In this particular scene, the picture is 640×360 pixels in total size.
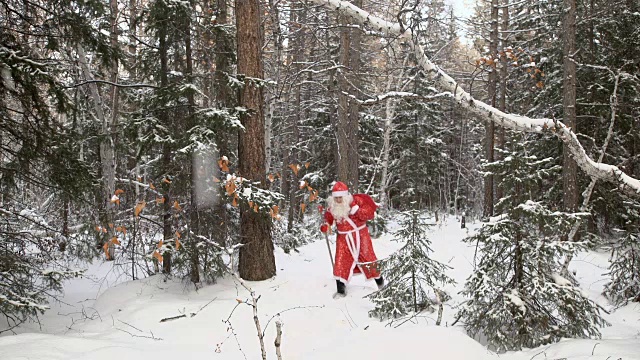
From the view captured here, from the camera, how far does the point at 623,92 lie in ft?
37.5

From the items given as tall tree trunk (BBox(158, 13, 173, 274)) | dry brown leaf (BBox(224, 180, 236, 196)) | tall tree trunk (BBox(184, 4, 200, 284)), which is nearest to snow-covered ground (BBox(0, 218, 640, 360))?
tall tree trunk (BBox(184, 4, 200, 284))

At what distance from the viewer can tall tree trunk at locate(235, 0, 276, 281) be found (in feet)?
22.6

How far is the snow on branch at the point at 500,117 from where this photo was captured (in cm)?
393

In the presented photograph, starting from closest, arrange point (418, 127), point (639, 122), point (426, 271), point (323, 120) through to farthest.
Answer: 1. point (426, 271)
2. point (639, 122)
3. point (323, 120)
4. point (418, 127)

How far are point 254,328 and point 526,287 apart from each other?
3289 mm

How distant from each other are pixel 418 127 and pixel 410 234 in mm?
17499

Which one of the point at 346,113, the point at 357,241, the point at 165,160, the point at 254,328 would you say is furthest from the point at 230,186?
the point at 346,113

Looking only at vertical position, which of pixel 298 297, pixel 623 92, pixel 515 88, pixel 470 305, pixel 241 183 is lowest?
pixel 298 297

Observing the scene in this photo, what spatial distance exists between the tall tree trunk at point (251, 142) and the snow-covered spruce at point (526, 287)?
354 centimetres

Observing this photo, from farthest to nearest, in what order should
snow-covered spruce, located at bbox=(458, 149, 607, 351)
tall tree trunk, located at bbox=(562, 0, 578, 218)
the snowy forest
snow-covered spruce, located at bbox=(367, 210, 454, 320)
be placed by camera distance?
tall tree trunk, located at bbox=(562, 0, 578, 218) → snow-covered spruce, located at bbox=(367, 210, 454, 320) → the snowy forest → snow-covered spruce, located at bbox=(458, 149, 607, 351)

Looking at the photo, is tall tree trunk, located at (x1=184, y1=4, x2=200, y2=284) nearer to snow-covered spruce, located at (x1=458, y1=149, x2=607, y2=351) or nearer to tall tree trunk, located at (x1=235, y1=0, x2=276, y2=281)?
tall tree trunk, located at (x1=235, y1=0, x2=276, y2=281)

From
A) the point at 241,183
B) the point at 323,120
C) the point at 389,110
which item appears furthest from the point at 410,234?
the point at 323,120

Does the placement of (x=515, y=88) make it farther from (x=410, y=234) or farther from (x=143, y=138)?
(x=143, y=138)

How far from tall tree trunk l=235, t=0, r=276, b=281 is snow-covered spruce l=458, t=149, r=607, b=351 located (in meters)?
3.54
